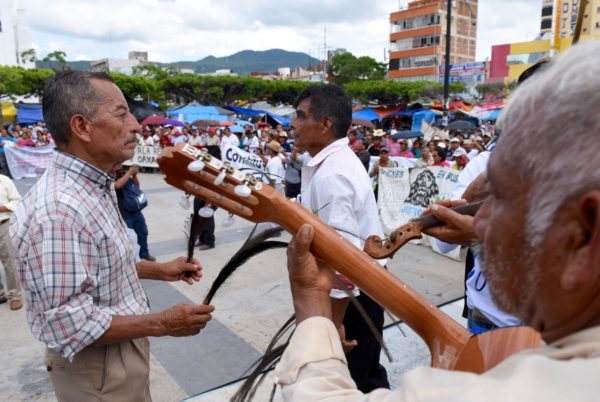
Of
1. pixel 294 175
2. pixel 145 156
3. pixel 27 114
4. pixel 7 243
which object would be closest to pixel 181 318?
pixel 7 243

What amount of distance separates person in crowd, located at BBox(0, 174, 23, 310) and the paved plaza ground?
0.14 meters

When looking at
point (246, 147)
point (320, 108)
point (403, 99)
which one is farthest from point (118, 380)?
point (403, 99)

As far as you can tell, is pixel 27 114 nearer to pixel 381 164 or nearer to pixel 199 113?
pixel 199 113

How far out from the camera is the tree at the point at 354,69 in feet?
211

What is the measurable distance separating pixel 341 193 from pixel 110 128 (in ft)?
3.93

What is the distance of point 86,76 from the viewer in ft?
5.89

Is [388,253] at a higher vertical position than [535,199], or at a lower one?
lower

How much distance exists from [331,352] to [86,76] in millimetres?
1531

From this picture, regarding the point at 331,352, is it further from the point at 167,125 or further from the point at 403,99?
the point at 403,99

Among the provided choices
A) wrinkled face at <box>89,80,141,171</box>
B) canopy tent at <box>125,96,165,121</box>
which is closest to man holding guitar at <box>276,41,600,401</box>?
wrinkled face at <box>89,80,141,171</box>

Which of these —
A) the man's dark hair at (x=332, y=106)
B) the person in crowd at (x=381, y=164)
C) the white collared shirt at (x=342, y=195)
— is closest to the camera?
the white collared shirt at (x=342, y=195)

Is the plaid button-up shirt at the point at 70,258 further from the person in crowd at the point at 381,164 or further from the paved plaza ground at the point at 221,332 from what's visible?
the person in crowd at the point at 381,164

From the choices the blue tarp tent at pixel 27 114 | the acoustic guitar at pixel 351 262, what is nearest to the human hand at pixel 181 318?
the acoustic guitar at pixel 351 262

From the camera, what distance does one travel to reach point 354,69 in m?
64.6
